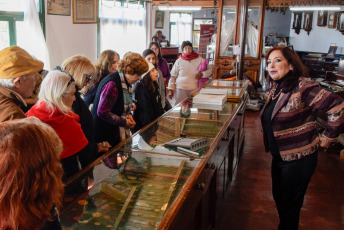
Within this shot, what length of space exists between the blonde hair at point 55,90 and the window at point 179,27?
1206cm

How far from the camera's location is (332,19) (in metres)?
11.8

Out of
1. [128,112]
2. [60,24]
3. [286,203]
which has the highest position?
[60,24]

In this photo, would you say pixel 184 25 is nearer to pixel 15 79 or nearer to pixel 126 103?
pixel 126 103

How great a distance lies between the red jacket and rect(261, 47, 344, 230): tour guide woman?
1.42 m

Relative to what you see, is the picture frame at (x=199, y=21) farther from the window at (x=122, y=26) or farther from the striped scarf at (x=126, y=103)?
the striped scarf at (x=126, y=103)

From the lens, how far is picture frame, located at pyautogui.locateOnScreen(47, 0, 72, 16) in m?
5.66

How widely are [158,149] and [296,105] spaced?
3.40ft

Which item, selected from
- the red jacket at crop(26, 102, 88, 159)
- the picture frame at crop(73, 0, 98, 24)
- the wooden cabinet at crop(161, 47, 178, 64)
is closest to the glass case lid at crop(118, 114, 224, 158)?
the red jacket at crop(26, 102, 88, 159)

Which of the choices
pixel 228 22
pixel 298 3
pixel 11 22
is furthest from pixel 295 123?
pixel 298 3

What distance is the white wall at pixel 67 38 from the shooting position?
5742 mm

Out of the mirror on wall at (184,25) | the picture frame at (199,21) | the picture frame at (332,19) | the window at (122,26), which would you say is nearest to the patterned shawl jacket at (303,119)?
the window at (122,26)

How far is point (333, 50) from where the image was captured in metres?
11.3

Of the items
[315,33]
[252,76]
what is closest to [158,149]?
[252,76]

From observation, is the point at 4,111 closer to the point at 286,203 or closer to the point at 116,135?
the point at 116,135
